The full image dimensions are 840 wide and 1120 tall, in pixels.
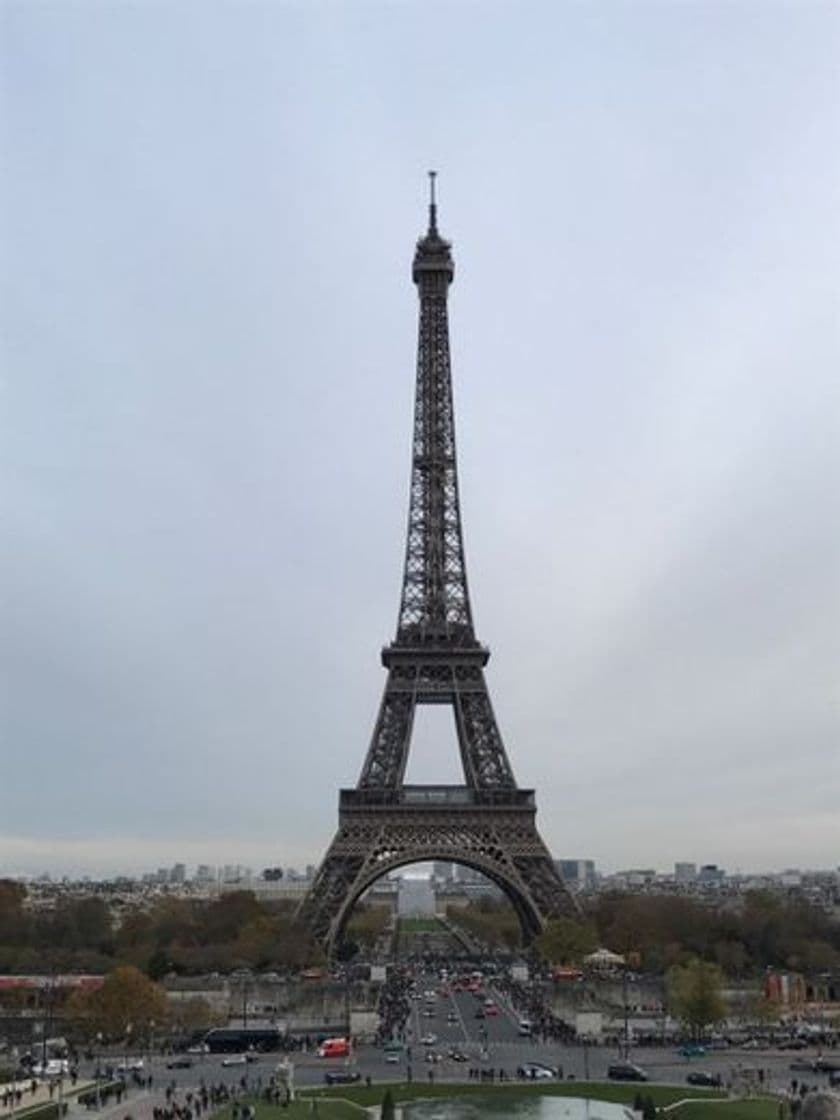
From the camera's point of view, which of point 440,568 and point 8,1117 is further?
point 440,568

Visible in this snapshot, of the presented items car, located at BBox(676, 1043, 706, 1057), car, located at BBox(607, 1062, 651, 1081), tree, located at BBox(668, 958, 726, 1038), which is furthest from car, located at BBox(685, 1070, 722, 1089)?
tree, located at BBox(668, 958, 726, 1038)

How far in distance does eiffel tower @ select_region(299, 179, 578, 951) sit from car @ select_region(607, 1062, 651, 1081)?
2924 cm

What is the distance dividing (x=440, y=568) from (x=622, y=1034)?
31507 millimetres

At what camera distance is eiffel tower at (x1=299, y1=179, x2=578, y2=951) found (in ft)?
248

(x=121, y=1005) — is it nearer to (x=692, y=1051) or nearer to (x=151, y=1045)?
(x=151, y=1045)

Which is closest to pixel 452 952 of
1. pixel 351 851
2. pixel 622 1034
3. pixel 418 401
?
pixel 351 851

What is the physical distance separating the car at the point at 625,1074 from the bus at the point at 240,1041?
50.2ft

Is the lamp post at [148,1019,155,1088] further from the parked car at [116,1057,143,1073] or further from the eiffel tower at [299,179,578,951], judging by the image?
the eiffel tower at [299,179,578,951]

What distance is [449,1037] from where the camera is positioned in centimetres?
5778

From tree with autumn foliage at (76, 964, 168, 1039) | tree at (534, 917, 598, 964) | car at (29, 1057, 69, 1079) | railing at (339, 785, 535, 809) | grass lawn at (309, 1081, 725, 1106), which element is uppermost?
railing at (339, 785, 535, 809)

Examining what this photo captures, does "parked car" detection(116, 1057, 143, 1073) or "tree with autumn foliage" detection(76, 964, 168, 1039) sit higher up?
"tree with autumn foliage" detection(76, 964, 168, 1039)

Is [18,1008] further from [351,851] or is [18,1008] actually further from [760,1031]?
[760,1031]

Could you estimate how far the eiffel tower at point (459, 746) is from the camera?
75500mm

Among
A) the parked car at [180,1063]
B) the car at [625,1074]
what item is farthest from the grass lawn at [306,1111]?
the parked car at [180,1063]
